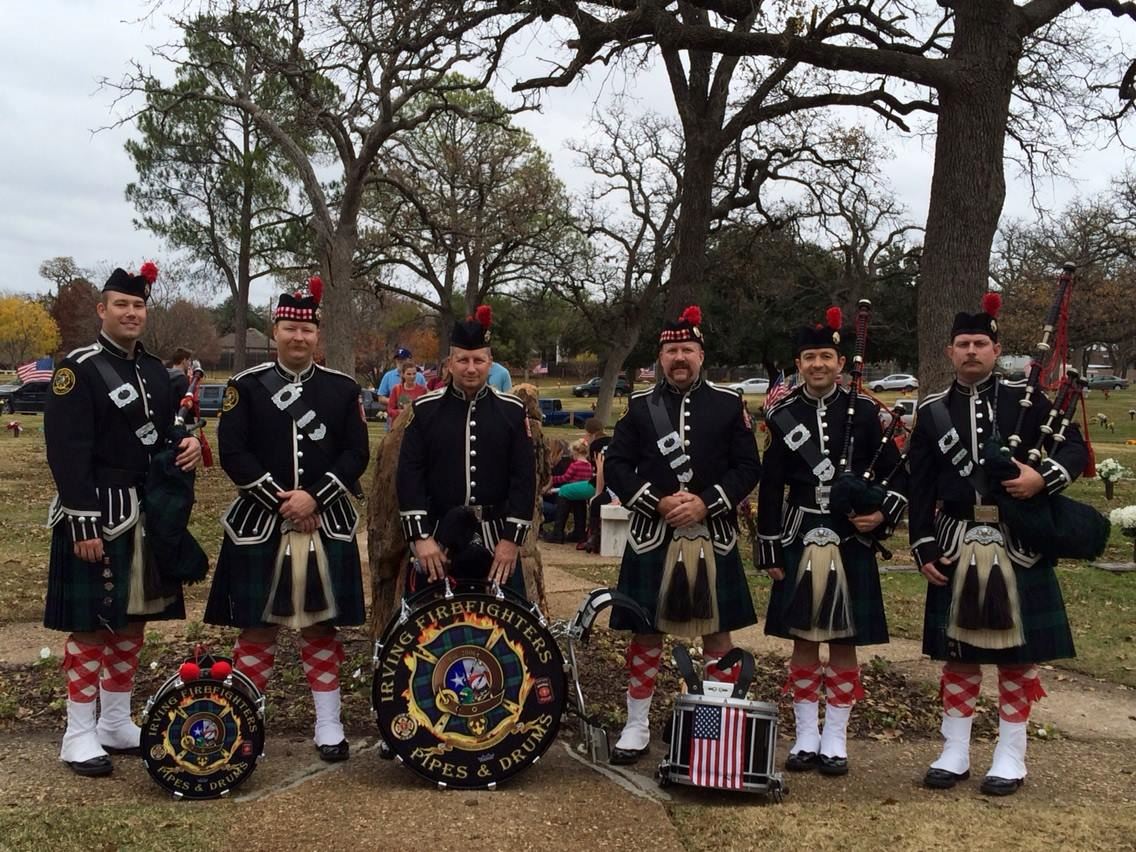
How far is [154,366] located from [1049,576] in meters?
3.91

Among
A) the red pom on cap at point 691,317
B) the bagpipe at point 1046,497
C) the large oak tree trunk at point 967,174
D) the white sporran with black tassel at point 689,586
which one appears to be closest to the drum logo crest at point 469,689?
the white sporran with black tassel at point 689,586

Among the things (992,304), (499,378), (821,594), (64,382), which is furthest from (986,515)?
(499,378)

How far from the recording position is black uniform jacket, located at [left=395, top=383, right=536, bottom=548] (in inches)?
170

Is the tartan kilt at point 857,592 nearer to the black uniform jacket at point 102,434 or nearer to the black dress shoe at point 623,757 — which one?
the black dress shoe at point 623,757

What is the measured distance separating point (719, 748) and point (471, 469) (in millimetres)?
1523

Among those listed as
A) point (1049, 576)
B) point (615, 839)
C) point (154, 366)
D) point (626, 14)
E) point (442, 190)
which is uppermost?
point (442, 190)

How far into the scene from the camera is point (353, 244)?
16.6m

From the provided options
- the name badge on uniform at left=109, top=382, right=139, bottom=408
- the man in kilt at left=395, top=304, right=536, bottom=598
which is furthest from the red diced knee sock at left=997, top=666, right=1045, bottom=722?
the name badge on uniform at left=109, top=382, right=139, bottom=408

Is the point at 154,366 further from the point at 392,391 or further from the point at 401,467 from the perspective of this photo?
the point at 392,391

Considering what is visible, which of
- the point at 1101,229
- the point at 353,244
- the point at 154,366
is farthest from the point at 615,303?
the point at 154,366

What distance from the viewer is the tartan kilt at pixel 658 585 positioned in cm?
434

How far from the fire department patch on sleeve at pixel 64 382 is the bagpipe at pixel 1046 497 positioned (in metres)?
3.71

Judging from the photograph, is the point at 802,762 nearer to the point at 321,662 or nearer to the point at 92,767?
the point at 321,662

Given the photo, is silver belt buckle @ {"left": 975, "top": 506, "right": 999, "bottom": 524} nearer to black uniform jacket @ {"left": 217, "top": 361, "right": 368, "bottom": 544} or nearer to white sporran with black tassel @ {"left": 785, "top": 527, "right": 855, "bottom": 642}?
white sporran with black tassel @ {"left": 785, "top": 527, "right": 855, "bottom": 642}
